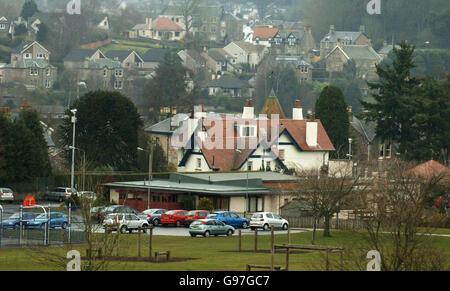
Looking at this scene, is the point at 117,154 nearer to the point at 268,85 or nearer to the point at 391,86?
the point at 391,86

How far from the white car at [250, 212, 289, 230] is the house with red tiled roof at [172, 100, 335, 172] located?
21.1 m

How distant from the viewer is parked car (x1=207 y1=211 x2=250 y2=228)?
57375 millimetres

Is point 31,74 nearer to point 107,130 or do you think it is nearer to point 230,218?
point 107,130

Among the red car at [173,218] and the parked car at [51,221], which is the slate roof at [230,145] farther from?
the parked car at [51,221]

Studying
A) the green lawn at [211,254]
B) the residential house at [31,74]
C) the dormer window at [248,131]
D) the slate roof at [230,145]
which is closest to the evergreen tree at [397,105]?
the slate roof at [230,145]

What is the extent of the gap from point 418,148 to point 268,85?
104 metres

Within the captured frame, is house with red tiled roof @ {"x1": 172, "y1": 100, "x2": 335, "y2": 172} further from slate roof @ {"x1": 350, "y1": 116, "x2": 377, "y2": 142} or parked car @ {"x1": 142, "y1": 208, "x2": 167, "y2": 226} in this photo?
parked car @ {"x1": 142, "y1": 208, "x2": 167, "y2": 226}

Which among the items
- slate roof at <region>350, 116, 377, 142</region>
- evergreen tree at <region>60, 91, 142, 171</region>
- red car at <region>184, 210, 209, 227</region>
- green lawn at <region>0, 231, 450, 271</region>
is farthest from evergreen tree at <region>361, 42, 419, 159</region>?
green lawn at <region>0, 231, 450, 271</region>

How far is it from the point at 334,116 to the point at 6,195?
3522cm

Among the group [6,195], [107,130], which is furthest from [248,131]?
[6,195]

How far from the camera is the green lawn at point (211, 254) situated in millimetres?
35781

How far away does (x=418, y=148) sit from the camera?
91.1m

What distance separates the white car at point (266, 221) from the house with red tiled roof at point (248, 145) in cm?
2107
